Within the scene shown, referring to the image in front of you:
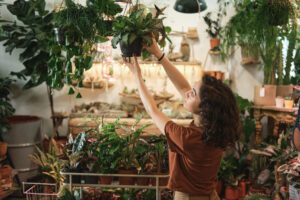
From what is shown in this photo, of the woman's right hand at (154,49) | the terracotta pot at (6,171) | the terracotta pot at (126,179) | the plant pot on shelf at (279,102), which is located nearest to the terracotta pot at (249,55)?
the plant pot on shelf at (279,102)

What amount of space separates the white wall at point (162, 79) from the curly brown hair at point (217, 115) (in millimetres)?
3325

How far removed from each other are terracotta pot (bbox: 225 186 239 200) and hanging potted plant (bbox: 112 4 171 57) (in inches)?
101

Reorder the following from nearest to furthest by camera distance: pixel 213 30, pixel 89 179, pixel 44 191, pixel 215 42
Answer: pixel 89 179
pixel 44 191
pixel 215 42
pixel 213 30

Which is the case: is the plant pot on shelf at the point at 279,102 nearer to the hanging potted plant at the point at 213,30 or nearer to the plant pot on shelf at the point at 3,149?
the hanging potted plant at the point at 213,30

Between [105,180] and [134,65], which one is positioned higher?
[134,65]

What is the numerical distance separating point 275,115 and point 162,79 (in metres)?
1.69

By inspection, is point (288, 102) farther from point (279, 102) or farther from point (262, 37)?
point (262, 37)

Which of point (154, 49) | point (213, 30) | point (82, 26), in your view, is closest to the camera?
point (154, 49)

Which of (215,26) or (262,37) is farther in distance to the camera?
(215,26)

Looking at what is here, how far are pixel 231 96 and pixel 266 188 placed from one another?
2529 millimetres

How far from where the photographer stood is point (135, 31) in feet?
5.91

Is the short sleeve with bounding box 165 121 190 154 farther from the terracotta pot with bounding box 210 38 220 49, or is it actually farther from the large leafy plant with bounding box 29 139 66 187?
the terracotta pot with bounding box 210 38 220 49

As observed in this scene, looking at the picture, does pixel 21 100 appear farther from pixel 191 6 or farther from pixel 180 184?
pixel 180 184

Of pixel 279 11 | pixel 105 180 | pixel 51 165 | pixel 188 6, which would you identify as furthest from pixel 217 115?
pixel 51 165
